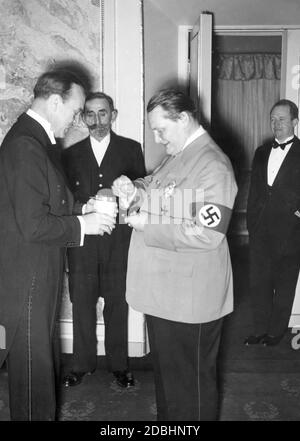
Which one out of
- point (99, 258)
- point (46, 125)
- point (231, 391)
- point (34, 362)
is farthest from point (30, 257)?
point (231, 391)

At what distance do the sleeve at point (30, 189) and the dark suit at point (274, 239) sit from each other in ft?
6.71

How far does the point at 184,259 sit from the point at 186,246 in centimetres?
8

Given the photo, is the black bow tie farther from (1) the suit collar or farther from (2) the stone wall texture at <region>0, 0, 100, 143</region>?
(2) the stone wall texture at <region>0, 0, 100, 143</region>

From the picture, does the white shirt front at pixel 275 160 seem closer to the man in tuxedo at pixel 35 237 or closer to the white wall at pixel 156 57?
the white wall at pixel 156 57

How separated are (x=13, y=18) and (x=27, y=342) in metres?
2.15

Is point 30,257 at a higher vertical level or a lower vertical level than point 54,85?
lower

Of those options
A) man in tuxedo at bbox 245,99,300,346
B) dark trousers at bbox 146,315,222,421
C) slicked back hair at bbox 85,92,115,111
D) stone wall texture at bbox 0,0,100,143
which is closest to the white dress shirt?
dark trousers at bbox 146,315,222,421

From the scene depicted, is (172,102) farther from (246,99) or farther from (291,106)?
(246,99)

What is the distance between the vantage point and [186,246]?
5.70 ft

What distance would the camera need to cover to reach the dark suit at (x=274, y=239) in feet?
11.1

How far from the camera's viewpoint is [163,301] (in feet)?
6.00

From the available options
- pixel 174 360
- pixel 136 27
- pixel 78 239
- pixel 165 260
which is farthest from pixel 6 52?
pixel 174 360

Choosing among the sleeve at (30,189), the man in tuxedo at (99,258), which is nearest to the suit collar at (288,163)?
the man in tuxedo at (99,258)

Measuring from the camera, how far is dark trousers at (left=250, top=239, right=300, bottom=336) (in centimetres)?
349
